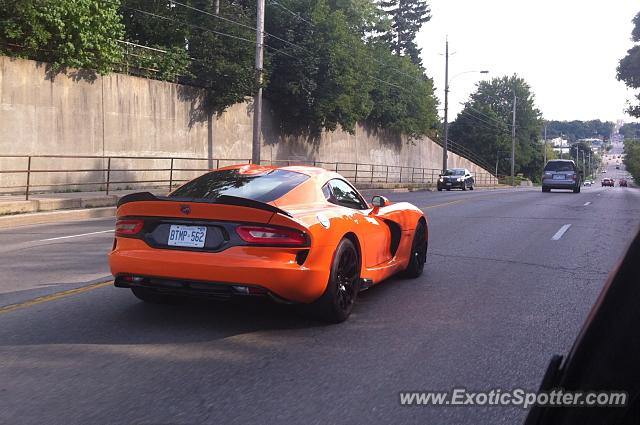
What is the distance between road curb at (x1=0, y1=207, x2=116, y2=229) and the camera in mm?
13266

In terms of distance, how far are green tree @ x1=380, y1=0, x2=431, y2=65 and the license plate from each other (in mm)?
76194

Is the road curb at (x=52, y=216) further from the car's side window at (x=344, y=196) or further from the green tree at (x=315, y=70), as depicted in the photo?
the green tree at (x=315, y=70)

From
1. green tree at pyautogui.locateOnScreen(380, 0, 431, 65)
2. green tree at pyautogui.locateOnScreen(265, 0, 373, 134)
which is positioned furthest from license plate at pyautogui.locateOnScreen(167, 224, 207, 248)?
green tree at pyautogui.locateOnScreen(380, 0, 431, 65)

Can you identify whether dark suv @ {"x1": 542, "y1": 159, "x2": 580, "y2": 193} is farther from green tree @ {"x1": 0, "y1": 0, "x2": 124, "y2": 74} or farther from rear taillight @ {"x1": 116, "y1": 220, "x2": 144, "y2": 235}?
rear taillight @ {"x1": 116, "y1": 220, "x2": 144, "y2": 235}

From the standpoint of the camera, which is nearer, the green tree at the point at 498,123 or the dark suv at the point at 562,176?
the dark suv at the point at 562,176

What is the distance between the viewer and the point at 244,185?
573cm

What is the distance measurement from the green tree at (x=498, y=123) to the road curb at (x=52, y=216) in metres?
71.0

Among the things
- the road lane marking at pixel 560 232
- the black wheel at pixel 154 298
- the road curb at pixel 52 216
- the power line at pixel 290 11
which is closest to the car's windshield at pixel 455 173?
the power line at pixel 290 11

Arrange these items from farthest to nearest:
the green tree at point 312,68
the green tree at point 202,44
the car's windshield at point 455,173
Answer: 1. the car's windshield at point 455,173
2. the green tree at point 312,68
3. the green tree at point 202,44

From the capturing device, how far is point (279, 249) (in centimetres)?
488

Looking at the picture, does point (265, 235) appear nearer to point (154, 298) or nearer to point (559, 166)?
point (154, 298)

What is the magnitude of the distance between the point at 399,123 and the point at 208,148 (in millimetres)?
19703

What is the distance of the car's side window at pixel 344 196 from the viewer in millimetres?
6090

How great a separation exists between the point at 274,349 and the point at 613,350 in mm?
3382
